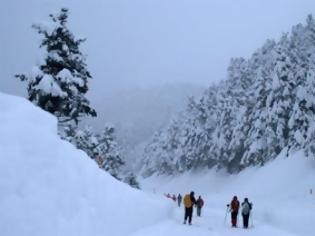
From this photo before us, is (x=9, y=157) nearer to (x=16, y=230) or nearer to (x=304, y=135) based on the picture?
(x=16, y=230)

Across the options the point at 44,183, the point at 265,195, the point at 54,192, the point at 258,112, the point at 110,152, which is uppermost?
the point at 258,112

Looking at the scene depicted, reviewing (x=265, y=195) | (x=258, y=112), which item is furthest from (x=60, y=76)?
(x=258, y=112)

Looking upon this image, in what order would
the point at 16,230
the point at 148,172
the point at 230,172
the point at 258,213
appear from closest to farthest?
the point at 16,230 < the point at 258,213 < the point at 230,172 < the point at 148,172

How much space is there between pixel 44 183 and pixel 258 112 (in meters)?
44.6

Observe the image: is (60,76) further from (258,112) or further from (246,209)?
(258,112)

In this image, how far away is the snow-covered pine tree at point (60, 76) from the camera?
20594 millimetres

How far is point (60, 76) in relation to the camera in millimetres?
21062

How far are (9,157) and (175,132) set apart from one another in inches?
3245

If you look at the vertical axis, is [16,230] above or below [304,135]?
below

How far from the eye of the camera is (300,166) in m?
45.2

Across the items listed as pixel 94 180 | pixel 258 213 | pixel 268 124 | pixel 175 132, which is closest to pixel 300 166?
pixel 268 124

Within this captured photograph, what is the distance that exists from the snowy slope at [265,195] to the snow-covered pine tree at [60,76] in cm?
659

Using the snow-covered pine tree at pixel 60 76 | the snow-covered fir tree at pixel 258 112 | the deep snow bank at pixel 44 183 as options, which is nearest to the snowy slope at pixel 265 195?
the snow-covered fir tree at pixel 258 112

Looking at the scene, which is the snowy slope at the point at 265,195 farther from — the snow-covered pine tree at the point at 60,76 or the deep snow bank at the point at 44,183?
the snow-covered pine tree at the point at 60,76
